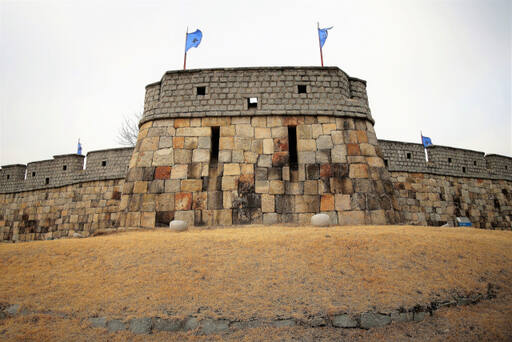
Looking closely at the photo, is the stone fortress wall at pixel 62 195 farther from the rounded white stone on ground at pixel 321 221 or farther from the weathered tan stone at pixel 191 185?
the rounded white stone on ground at pixel 321 221

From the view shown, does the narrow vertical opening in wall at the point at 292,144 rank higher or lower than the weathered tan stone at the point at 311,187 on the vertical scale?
higher

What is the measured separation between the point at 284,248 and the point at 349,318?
5.19 ft

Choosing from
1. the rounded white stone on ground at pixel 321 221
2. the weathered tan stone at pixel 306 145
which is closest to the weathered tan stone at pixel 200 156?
the weathered tan stone at pixel 306 145

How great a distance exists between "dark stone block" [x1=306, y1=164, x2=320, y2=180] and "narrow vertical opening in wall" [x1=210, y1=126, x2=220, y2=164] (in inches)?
92.1

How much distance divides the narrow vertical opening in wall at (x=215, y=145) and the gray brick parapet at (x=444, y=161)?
8308 mm

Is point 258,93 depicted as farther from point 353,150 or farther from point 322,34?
point 322,34

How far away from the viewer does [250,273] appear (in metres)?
4.03

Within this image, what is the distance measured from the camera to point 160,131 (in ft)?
27.1

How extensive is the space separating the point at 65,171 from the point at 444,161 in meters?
17.8

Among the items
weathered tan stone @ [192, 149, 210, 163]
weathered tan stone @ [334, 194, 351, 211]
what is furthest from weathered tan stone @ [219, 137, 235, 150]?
weathered tan stone @ [334, 194, 351, 211]

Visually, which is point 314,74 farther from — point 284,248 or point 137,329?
point 137,329

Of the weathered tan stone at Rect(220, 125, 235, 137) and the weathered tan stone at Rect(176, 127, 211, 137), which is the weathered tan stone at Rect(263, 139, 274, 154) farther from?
the weathered tan stone at Rect(176, 127, 211, 137)

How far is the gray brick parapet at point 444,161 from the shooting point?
45.3 feet

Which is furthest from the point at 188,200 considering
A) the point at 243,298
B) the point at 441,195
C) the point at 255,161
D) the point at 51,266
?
the point at 441,195
